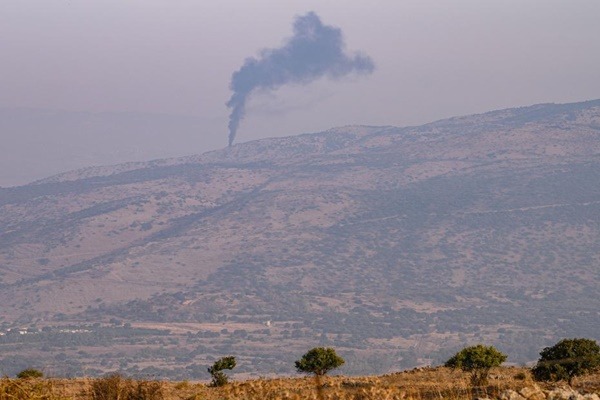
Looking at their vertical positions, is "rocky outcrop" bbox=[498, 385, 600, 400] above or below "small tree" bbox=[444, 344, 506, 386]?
above

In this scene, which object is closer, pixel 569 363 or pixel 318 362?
pixel 569 363

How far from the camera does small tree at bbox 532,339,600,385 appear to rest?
33.1 meters

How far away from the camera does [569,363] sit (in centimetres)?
3400

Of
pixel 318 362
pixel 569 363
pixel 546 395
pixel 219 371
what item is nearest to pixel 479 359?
pixel 569 363

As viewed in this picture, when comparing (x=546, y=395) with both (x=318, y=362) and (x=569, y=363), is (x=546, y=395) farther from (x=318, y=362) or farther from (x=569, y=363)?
(x=318, y=362)

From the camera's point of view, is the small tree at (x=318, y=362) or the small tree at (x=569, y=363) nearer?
the small tree at (x=569, y=363)

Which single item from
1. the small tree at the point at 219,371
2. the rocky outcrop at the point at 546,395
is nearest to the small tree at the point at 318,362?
the small tree at the point at 219,371

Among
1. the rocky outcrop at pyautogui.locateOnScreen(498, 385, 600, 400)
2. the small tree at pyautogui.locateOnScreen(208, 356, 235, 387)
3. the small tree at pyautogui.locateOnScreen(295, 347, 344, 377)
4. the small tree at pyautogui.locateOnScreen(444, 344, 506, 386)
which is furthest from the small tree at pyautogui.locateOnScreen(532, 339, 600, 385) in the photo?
the rocky outcrop at pyautogui.locateOnScreen(498, 385, 600, 400)

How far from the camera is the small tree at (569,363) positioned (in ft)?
108

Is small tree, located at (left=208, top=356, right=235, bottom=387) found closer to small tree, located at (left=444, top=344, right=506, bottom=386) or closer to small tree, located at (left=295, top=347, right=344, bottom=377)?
small tree, located at (left=295, top=347, right=344, bottom=377)

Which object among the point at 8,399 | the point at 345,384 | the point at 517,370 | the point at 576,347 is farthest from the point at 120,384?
the point at 517,370

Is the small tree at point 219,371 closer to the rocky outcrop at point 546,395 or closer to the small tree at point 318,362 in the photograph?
the small tree at point 318,362

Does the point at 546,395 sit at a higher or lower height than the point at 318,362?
higher

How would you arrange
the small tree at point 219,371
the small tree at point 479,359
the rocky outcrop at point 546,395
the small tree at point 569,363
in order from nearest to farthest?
the rocky outcrop at point 546,395
the small tree at point 569,363
the small tree at point 479,359
the small tree at point 219,371
